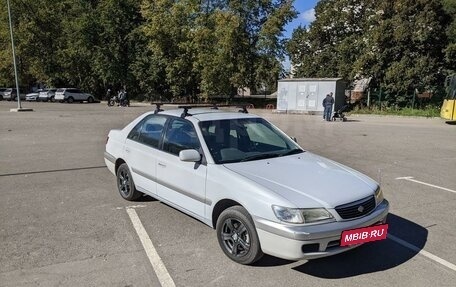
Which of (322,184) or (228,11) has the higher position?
(228,11)

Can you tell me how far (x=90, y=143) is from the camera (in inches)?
512

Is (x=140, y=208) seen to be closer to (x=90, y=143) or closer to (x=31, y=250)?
(x=31, y=250)

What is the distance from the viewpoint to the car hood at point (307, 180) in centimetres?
393

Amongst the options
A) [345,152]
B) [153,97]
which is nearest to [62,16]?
[153,97]

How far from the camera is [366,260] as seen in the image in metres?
4.42

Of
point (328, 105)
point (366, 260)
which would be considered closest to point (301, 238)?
point (366, 260)

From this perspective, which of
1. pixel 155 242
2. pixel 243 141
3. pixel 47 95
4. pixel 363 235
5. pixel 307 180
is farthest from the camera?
pixel 47 95

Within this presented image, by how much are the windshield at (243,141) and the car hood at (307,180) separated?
190 millimetres

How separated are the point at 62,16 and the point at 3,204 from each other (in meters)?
50.4

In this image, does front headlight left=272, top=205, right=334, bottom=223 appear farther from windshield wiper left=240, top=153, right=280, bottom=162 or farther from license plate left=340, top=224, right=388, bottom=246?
windshield wiper left=240, top=153, right=280, bottom=162

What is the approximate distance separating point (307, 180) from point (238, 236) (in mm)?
897

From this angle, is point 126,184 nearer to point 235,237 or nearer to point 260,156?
point 260,156

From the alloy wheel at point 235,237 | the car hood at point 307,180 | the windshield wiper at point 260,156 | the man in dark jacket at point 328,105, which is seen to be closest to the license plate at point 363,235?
the car hood at point 307,180

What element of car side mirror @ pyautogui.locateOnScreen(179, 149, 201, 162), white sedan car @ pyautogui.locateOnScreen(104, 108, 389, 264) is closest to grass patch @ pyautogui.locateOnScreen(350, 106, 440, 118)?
white sedan car @ pyautogui.locateOnScreen(104, 108, 389, 264)
